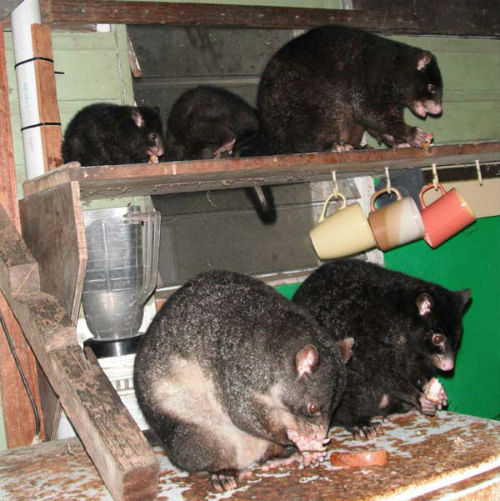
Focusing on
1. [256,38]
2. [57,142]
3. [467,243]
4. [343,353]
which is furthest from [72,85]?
[467,243]

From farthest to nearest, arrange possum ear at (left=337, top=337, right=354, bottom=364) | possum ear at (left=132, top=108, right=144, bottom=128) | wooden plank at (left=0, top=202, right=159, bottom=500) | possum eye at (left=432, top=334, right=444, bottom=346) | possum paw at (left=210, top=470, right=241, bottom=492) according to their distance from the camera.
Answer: possum ear at (left=132, top=108, right=144, bottom=128), possum eye at (left=432, top=334, right=444, bottom=346), possum ear at (left=337, top=337, right=354, bottom=364), possum paw at (left=210, top=470, right=241, bottom=492), wooden plank at (left=0, top=202, right=159, bottom=500)

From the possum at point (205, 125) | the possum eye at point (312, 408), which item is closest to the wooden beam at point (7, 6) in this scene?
the possum at point (205, 125)

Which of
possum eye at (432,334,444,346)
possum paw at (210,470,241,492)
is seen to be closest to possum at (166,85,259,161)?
possum eye at (432,334,444,346)

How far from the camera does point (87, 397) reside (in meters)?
2.63

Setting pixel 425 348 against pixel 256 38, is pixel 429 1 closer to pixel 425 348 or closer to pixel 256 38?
pixel 256 38

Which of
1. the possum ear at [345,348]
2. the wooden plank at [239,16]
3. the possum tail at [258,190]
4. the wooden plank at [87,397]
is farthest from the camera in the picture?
the possum tail at [258,190]

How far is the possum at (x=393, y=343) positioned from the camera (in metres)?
3.43

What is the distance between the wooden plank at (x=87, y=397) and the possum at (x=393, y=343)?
127cm

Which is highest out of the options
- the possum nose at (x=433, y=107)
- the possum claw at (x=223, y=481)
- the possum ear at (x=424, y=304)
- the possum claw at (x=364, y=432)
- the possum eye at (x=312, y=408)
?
the possum nose at (x=433, y=107)

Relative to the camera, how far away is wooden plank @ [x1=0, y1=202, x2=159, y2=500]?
7.96 ft

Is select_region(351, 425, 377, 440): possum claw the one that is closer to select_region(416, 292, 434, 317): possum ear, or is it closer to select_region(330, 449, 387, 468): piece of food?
select_region(330, 449, 387, 468): piece of food

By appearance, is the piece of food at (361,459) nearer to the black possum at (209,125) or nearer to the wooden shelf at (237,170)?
the wooden shelf at (237,170)

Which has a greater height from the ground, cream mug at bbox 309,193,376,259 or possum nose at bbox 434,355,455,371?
cream mug at bbox 309,193,376,259

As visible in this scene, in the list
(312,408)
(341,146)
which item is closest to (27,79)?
(341,146)
